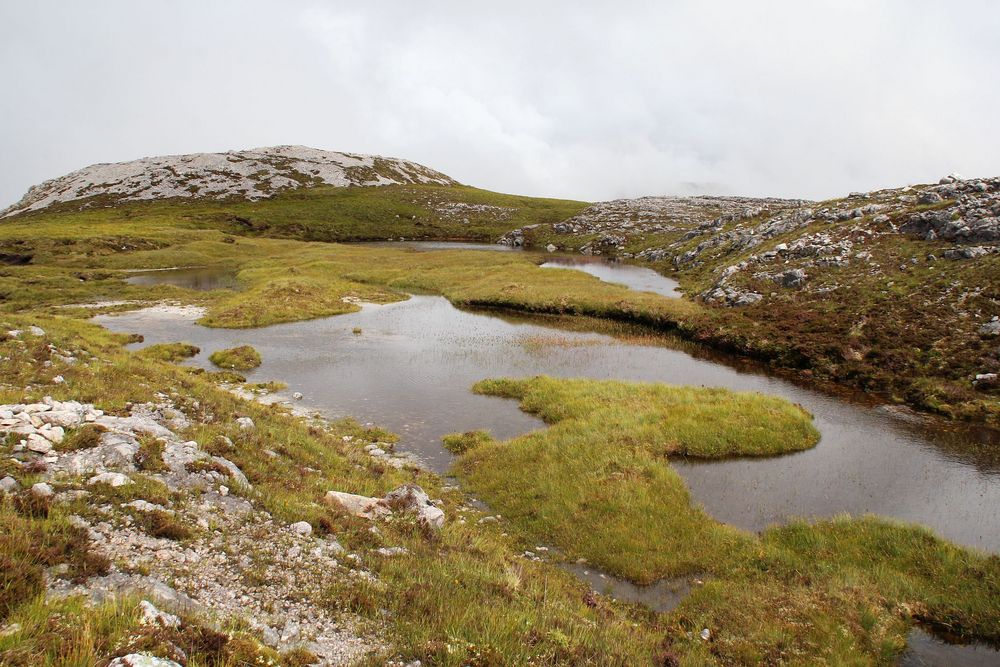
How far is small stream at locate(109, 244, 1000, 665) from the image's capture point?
1900 cm

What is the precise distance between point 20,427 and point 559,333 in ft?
128

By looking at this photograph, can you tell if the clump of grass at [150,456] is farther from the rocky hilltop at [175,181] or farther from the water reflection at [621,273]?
the rocky hilltop at [175,181]

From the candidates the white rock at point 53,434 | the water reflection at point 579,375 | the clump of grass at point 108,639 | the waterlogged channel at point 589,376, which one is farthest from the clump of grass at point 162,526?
the waterlogged channel at point 589,376

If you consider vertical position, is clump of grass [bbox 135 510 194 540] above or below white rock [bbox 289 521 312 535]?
above

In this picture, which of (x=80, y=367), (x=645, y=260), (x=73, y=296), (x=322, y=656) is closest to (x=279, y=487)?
(x=322, y=656)

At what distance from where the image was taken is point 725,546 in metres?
16.0

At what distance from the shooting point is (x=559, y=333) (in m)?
46.9

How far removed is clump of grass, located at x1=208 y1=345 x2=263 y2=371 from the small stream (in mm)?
856

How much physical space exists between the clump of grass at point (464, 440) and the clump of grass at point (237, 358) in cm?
1870

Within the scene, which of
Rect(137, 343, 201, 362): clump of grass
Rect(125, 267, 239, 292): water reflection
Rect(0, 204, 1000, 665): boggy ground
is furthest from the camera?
Rect(125, 267, 239, 292): water reflection

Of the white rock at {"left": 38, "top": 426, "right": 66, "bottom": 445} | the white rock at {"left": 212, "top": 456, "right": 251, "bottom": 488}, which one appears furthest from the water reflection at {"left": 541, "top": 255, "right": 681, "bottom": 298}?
the white rock at {"left": 38, "top": 426, "right": 66, "bottom": 445}

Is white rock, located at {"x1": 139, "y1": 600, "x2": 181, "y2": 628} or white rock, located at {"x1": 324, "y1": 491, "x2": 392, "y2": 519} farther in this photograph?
white rock, located at {"x1": 324, "y1": 491, "x2": 392, "y2": 519}

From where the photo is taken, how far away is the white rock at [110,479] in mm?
10852

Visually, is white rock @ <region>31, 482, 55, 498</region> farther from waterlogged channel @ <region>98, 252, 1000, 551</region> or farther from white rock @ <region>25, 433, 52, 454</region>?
waterlogged channel @ <region>98, 252, 1000, 551</region>
